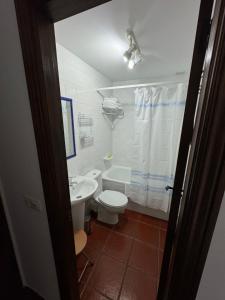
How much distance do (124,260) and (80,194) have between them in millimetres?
892

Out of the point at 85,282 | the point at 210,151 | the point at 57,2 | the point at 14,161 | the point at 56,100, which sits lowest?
the point at 85,282

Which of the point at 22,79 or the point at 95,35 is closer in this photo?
the point at 22,79

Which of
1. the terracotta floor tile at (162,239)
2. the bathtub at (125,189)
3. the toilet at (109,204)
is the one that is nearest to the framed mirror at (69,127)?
the toilet at (109,204)

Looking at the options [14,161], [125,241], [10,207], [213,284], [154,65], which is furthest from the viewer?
[154,65]

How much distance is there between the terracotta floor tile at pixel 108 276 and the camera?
50.3 inches

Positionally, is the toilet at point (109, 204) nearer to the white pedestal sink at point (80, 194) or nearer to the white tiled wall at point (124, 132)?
the white pedestal sink at point (80, 194)

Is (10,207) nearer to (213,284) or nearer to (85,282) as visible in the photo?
(85,282)

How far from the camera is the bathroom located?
3.88 feet

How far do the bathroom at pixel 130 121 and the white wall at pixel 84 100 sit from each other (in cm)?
1

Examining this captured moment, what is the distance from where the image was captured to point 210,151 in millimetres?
413

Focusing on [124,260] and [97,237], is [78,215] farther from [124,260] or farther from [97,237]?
[124,260]

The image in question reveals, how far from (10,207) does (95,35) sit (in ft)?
5.47

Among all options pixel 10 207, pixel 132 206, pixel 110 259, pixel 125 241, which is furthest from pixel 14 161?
pixel 132 206

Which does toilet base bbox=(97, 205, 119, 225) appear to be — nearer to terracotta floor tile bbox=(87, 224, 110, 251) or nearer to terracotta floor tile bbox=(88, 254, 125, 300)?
terracotta floor tile bbox=(87, 224, 110, 251)
